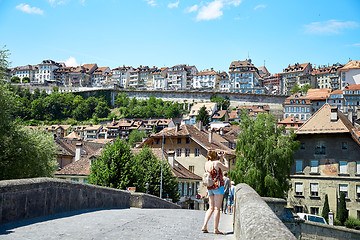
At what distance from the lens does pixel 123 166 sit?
26594mm

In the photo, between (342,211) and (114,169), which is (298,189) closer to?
(342,211)

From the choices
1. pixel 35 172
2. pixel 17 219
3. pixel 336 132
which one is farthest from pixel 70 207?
pixel 336 132

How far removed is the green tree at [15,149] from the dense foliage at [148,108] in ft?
391

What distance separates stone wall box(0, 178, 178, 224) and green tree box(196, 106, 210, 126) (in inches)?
4682

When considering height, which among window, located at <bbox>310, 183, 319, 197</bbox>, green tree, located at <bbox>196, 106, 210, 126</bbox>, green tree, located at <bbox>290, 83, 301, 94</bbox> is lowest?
window, located at <bbox>310, 183, 319, 197</bbox>

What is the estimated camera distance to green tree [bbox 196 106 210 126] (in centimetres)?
13412

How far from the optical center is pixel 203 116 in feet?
441

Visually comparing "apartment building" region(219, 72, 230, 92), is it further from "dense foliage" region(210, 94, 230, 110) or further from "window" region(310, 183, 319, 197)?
"window" region(310, 183, 319, 197)

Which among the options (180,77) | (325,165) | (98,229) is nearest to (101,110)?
(180,77)

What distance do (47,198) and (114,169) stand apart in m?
16.0

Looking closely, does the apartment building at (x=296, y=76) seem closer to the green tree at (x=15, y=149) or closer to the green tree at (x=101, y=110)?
the green tree at (x=101, y=110)

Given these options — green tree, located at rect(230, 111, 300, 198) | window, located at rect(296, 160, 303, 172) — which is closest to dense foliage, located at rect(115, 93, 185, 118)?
window, located at rect(296, 160, 303, 172)

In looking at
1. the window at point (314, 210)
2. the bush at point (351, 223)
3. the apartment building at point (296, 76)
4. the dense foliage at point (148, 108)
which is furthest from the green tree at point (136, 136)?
the bush at point (351, 223)

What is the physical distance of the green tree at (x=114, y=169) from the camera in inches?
1015
